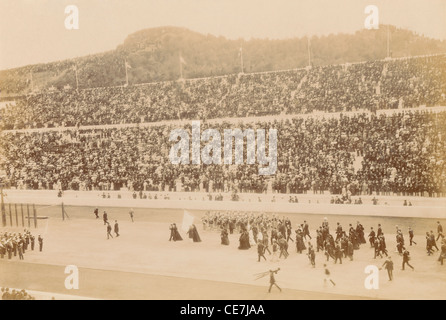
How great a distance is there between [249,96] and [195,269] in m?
19.5

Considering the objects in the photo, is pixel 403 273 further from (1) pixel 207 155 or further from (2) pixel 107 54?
(2) pixel 107 54

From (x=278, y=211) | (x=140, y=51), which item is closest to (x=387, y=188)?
(x=278, y=211)

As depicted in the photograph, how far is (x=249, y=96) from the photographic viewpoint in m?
35.9

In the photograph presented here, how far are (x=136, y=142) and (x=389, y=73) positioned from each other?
61.1 ft

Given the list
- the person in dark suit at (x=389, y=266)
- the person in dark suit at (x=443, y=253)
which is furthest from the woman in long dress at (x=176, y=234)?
the person in dark suit at (x=443, y=253)

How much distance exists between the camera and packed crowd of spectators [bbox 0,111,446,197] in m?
26.0

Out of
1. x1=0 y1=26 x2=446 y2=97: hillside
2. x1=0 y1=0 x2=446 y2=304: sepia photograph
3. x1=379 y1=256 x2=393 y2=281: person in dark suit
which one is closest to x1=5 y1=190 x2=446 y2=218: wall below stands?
x1=0 y1=0 x2=446 y2=304: sepia photograph

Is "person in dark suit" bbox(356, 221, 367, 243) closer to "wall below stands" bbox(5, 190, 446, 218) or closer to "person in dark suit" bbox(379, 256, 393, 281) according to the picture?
"person in dark suit" bbox(379, 256, 393, 281)

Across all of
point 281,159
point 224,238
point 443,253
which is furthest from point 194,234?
point 443,253

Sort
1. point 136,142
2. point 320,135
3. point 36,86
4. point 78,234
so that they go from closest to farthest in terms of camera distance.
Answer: point 78,234, point 320,135, point 136,142, point 36,86

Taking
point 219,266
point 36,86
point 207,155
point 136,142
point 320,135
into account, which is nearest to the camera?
point 219,266

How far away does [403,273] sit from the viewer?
17016 millimetres

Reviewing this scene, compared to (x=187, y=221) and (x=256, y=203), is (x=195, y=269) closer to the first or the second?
(x=187, y=221)

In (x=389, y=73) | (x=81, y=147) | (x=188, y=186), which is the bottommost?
(x=188, y=186)
